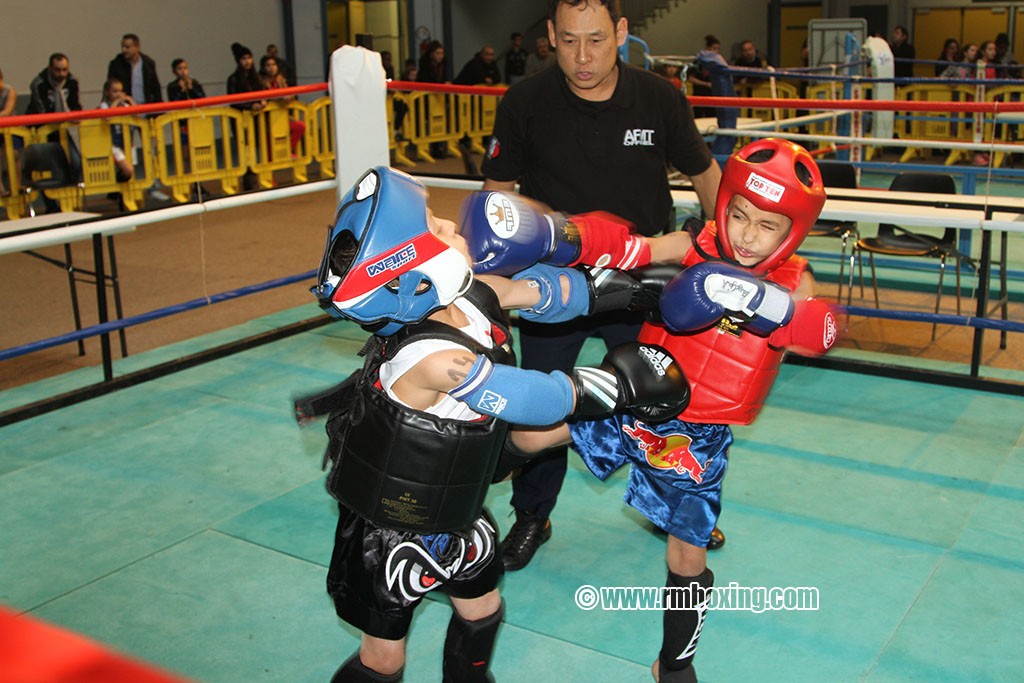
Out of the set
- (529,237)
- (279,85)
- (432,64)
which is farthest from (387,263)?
(432,64)

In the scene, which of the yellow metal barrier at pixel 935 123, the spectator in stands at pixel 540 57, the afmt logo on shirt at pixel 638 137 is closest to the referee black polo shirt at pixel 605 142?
the afmt logo on shirt at pixel 638 137

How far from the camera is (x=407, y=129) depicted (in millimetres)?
12398

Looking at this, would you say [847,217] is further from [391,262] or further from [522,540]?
[391,262]

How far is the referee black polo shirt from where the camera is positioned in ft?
9.53

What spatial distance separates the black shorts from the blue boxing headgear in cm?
42

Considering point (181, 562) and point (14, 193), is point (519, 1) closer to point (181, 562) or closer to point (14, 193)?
point (14, 193)

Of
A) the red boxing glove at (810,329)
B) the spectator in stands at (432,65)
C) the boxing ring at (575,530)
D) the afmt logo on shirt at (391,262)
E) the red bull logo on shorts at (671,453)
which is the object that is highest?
the spectator in stands at (432,65)

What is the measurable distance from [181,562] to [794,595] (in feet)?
5.82

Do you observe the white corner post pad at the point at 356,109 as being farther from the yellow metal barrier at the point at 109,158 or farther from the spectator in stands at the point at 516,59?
the spectator in stands at the point at 516,59

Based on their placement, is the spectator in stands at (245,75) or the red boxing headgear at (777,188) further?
the spectator in stands at (245,75)

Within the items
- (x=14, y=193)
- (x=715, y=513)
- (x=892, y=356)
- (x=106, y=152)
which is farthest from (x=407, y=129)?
(x=715, y=513)

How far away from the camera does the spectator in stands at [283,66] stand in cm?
1231

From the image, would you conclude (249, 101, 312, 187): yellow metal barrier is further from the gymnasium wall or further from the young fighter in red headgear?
the young fighter in red headgear

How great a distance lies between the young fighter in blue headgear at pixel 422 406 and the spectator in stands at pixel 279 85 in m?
8.41
